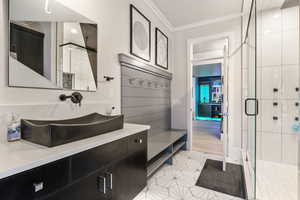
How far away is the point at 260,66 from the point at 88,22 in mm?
2517

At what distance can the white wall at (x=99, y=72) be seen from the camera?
0.98 m

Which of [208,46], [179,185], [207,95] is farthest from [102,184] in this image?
[207,95]

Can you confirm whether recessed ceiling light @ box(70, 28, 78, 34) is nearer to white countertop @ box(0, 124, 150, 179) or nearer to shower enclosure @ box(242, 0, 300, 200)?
white countertop @ box(0, 124, 150, 179)

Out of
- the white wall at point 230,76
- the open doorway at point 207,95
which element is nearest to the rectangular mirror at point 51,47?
the white wall at point 230,76

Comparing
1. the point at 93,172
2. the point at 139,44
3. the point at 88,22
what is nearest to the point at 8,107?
the point at 93,172

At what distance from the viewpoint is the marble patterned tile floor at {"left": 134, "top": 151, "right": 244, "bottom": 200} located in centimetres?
171

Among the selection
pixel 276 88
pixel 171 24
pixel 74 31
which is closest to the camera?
pixel 74 31

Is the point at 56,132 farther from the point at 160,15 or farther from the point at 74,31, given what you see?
the point at 160,15

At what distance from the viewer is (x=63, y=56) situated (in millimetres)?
1326

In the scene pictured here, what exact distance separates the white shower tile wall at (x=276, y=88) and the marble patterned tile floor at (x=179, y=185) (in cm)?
108

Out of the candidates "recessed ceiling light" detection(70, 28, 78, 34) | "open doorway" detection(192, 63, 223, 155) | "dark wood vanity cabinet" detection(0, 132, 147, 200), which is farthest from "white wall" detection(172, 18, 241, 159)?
"open doorway" detection(192, 63, 223, 155)

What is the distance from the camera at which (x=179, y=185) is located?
1.93 m

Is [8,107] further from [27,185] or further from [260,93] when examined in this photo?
[260,93]

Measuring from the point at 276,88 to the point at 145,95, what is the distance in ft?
7.09
